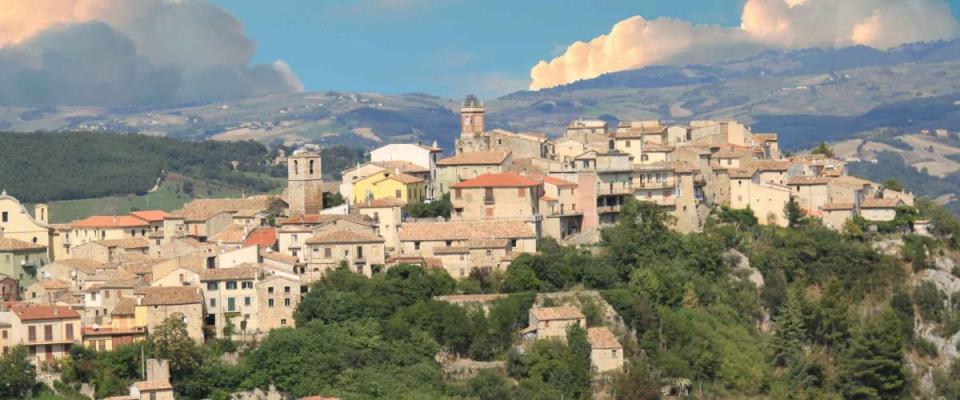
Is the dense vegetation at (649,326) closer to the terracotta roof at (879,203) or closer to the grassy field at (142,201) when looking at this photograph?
the terracotta roof at (879,203)

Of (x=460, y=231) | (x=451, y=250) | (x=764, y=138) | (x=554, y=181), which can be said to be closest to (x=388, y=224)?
(x=460, y=231)

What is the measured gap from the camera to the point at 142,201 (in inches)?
4409

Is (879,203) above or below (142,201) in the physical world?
below

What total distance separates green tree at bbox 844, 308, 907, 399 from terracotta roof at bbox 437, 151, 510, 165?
13970mm

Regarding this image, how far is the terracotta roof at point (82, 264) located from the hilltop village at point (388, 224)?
0.12 metres

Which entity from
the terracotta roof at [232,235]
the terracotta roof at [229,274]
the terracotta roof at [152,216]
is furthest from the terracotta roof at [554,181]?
the terracotta roof at [152,216]

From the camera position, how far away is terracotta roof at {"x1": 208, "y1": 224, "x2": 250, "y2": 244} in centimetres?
5444

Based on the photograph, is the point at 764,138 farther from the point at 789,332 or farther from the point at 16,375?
the point at 16,375

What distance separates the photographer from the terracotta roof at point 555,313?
4950 cm

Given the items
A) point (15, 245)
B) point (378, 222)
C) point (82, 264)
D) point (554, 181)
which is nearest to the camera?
point (82, 264)

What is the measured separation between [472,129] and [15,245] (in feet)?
62.9

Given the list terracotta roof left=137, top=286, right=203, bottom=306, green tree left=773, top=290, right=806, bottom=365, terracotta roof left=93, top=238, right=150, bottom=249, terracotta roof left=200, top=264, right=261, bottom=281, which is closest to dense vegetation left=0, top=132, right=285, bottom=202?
terracotta roof left=93, top=238, right=150, bottom=249

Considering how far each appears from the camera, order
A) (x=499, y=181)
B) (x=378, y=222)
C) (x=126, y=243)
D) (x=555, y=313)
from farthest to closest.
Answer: (x=126, y=243), (x=499, y=181), (x=378, y=222), (x=555, y=313)

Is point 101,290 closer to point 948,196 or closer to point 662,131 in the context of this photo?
point 662,131
